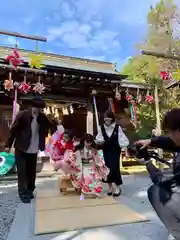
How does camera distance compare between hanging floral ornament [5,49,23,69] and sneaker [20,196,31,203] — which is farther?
hanging floral ornament [5,49,23,69]

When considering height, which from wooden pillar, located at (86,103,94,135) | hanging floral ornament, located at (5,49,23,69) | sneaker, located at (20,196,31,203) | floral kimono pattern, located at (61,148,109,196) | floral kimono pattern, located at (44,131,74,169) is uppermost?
hanging floral ornament, located at (5,49,23,69)

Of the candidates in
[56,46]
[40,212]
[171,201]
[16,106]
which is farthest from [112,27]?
[171,201]

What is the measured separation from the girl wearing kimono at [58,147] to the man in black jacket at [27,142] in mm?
220

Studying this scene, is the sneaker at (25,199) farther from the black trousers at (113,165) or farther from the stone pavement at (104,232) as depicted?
the black trousers at (113,165)

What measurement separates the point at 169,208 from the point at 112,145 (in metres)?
2.57

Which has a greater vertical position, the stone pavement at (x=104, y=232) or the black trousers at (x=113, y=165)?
the black trousers at (x=113, y=165)

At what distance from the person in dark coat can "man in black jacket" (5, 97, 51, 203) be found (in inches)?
40.6

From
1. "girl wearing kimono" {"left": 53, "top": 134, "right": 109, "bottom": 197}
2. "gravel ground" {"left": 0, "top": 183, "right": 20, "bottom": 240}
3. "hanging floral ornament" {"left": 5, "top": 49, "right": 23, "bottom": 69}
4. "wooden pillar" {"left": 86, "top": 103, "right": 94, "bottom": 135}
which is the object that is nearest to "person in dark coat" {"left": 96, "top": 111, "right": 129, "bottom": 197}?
"girl wearing kimono" {"left": 53, "top": 134, "right": 109, "bottom": 197}

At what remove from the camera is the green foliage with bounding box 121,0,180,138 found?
768 centimetres

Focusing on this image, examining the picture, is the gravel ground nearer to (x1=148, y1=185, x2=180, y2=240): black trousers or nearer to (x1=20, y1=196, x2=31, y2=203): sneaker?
(x1=20, y1=196, x2=31, y2=203): sneaker

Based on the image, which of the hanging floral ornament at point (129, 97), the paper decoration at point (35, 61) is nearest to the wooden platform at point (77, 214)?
the paper decoration at point (35, 61)

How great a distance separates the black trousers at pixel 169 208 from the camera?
1.52 meters

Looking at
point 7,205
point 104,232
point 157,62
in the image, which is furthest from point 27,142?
point 157,62

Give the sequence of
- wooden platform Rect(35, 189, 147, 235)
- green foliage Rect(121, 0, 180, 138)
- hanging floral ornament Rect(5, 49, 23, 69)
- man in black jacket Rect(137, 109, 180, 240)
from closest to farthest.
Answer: man in black jacket Rect(137, 109, 180, 240) < wooden platform Rect(35, 189, 147, 235) < hanging floral ornament Rect(5, 49, 23, 69) < green foliage Rect(121, 0, 180, 138)
